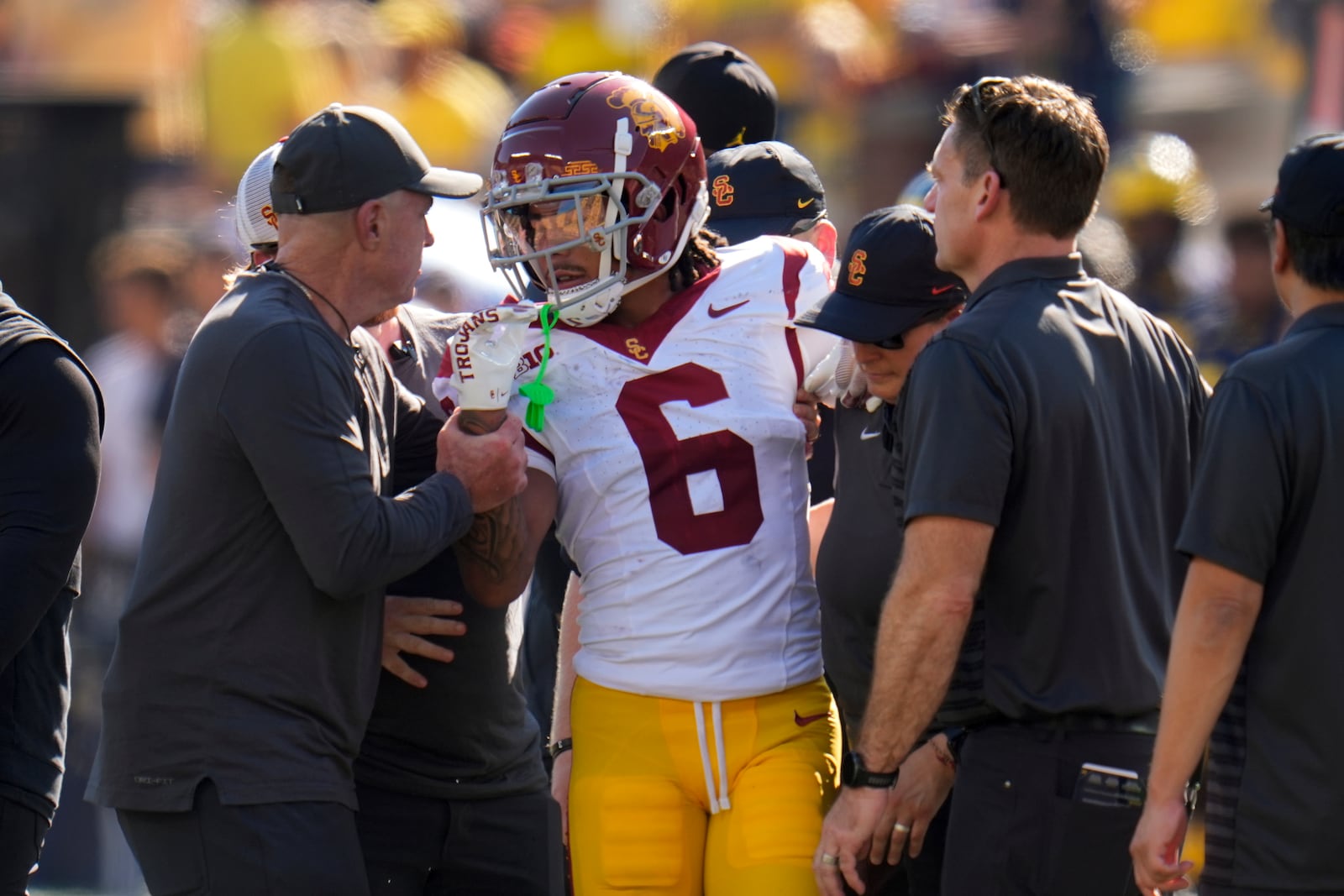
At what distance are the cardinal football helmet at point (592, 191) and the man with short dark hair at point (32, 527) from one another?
34.2 inches

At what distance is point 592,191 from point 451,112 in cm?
679

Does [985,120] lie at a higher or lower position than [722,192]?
higher

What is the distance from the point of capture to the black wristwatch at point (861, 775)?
3102 millimetres

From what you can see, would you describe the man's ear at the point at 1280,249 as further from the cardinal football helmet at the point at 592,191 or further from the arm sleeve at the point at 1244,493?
the cardinal football helmet at the point at 592,191

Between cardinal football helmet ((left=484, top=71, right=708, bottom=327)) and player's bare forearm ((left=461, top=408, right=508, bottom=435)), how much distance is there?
0.26m

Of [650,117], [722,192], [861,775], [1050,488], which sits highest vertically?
[650,117]

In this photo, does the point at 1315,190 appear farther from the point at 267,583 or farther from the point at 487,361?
the point at 267,583

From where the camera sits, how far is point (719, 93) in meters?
4.78

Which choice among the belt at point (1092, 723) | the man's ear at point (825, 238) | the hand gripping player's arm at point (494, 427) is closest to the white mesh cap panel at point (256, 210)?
the hand gripping player's arm at point (494, 427)

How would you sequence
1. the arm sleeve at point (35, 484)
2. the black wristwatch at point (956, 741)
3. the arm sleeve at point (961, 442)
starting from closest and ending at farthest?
the arm sleeve at point (961, 442) < the black wristwatch at point (956, 741) < the arm sleeve at point (35, 484)

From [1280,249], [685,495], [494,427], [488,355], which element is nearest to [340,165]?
[488,355]

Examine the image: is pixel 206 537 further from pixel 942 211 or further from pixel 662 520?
pixel 942 211

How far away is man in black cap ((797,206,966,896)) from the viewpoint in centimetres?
326

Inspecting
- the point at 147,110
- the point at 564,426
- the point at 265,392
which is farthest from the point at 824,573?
the point at 147,110
